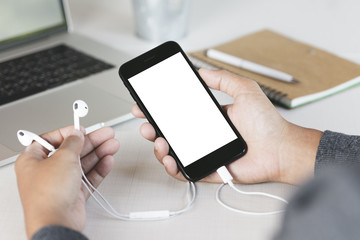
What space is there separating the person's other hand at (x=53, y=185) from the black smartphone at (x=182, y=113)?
0.38 ft

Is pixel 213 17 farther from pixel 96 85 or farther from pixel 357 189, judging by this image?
pixel 357 189

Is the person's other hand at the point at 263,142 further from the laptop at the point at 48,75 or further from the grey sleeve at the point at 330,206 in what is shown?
the grey sleeve at the point at 330,206

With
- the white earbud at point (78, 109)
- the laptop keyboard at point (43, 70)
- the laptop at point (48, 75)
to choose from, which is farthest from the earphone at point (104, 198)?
the laptop keyboard at point (43, 70)

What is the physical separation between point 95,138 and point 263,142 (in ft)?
0.81

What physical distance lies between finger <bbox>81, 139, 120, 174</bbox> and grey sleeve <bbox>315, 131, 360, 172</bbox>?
296 millimetres

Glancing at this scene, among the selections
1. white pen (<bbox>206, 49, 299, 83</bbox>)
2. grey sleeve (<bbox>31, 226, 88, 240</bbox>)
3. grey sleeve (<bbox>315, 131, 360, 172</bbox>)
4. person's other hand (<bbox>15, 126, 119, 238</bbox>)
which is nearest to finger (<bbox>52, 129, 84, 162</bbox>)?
person's other hand (<bbox>15, 126, 119, 238</bbox>)

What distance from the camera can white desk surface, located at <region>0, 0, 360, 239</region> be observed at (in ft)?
2.08

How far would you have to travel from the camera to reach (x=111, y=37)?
1215 mm

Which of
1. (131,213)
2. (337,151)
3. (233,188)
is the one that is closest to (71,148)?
(131,213)

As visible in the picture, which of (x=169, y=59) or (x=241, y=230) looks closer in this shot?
(x=241, y=230)

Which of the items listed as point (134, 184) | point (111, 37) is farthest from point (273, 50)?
point (134, 184)

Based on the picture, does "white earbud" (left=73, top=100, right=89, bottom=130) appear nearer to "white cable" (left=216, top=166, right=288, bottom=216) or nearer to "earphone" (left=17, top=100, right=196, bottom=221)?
"earphone" (left=17, top=100, right=196, bottom=221)

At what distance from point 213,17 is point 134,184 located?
2.30ft

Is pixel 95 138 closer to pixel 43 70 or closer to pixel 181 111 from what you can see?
pixel 181 111
